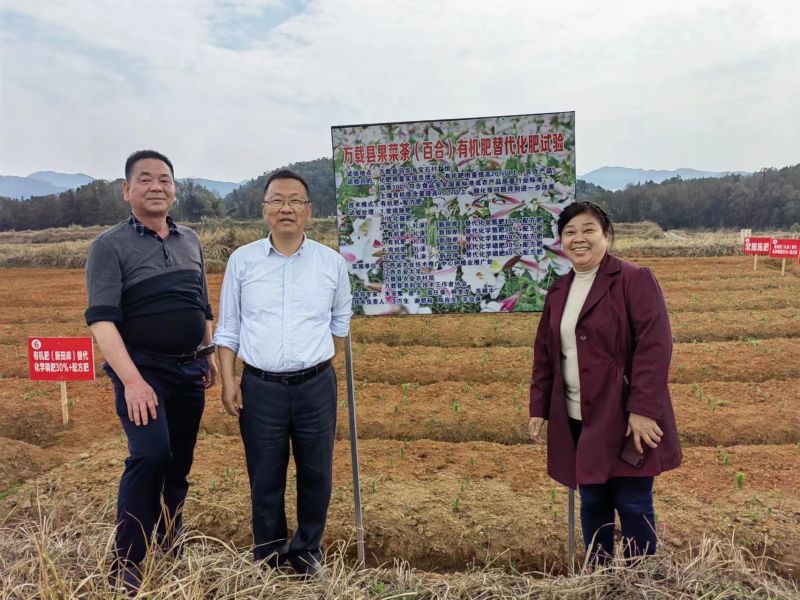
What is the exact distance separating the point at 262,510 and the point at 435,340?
20.9 feet

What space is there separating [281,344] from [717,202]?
53635 mm

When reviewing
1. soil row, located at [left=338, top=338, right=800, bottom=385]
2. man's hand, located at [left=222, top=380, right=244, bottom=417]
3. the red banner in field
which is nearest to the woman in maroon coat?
man's hand, located at [left=222, top=380, right=244, bottom=417]

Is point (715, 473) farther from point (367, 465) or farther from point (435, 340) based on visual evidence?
point (435, 340)

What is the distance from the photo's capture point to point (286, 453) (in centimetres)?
265

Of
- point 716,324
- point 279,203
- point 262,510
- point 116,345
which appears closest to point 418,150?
point 279,203

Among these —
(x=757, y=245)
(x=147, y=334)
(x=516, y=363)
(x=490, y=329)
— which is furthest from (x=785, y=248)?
(x=147, y=334)

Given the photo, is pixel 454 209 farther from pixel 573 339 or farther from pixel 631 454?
pixel 631 454

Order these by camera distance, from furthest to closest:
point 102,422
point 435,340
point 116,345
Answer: point 435,340
point 102,422
point 116,345

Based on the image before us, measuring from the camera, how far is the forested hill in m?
43.8

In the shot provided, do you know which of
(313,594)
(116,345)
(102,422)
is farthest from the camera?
(102,422)

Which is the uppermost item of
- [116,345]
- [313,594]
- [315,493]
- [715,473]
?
[116,345]

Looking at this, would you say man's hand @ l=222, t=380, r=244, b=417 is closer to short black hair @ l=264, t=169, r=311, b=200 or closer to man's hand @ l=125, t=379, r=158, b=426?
man's hand @ l=125, t=379, r=158, b=426

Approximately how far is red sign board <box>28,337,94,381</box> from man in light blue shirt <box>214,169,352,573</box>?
3117 millimetres

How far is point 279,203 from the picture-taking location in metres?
2.45
